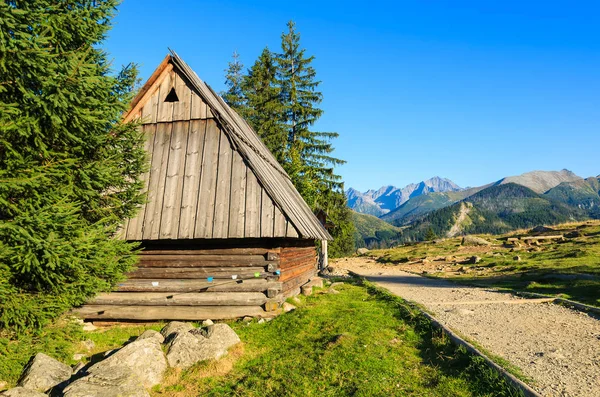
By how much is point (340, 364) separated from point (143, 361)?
3878mm

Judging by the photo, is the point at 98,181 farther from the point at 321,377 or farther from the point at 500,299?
the point at 500,299

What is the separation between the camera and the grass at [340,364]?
6.13 meters

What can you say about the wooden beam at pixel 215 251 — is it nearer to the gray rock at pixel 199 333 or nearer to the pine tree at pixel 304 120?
the gray rock at pixel 199 333

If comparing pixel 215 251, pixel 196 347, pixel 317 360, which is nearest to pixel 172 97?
pixel 215 251

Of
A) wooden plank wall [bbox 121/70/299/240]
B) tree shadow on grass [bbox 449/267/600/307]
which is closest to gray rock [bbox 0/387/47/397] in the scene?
wooden plank wall [bbox 121/70/299/240]

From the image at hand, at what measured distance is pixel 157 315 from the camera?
10867 millimetres

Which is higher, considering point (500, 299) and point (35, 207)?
point (35, 207)

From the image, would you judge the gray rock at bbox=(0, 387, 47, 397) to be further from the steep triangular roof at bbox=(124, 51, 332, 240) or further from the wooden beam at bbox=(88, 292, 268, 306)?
the steep triangular roof at bbox=(124, 51, 332, 240)

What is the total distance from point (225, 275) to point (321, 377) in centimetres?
529

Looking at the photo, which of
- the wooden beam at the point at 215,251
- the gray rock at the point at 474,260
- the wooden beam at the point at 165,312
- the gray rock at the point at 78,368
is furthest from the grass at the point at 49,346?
the gray rock at the point at 474,260

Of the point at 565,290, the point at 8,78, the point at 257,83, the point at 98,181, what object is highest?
the point at 257,83

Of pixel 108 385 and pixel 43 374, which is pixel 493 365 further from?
pixel 43 374

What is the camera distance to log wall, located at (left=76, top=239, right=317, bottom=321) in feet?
35.1

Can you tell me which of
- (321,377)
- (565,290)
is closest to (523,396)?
(321,377)
